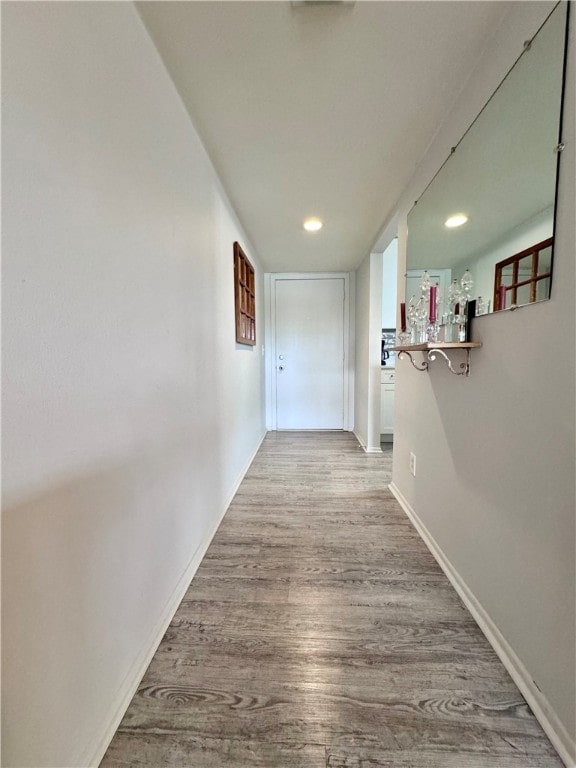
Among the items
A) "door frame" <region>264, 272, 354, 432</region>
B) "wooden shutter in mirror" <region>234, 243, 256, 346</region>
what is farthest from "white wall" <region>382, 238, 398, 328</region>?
"wooden shutter in mirror" <region>234, 243, 256, 346</region>

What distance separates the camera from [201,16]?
938mm

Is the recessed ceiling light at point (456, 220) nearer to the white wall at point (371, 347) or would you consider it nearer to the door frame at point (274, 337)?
the white wall at point (371, 347)

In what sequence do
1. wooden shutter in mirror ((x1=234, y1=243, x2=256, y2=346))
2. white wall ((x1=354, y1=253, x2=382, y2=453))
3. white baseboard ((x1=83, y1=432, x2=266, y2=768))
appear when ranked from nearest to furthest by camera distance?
white baseboard ((x1=83, y1=432, x2=266, y2=768)), wooden shutter in mirror ((x1=234, y1=243, x2=256, y2=346)), white wall ((x1=354, y1=253, x2=382, y2=453))

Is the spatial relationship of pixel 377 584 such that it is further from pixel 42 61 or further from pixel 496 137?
pixel 42 61

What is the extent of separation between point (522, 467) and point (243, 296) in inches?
85.2

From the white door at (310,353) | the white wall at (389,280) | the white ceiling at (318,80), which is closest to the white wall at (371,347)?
the white wall at (389,280)

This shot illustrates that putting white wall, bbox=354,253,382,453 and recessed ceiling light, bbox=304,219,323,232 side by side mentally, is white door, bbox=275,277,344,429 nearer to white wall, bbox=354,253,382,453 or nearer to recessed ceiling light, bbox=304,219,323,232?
white wall, bbox=354,253,382,453

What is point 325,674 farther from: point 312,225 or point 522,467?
point 312,225

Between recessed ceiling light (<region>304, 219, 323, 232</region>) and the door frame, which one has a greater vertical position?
recessed ceiling light (<region>304, 219, 323, 232</region>)

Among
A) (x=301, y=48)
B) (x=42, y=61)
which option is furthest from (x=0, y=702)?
(x=301, y=48)

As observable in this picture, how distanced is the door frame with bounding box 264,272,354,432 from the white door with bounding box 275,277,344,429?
0.05 m

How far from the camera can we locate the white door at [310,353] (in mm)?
3910

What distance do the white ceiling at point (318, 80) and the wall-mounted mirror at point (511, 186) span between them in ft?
0.86

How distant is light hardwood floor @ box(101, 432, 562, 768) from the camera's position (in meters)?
0.74
